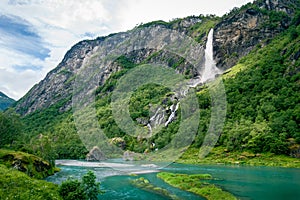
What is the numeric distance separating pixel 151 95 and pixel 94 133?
4529 centimetres

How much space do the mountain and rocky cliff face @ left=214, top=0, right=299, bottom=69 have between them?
0.42m

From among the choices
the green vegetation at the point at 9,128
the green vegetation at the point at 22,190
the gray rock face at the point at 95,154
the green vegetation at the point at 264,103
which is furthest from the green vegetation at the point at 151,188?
the green vegetation at the point at 264,103

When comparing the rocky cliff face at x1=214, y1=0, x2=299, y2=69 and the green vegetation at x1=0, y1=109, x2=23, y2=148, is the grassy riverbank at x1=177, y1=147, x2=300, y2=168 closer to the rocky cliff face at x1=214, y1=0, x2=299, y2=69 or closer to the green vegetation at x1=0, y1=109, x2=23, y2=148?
the green vegetation at x1=0, y1=109, x2=23, y2=148

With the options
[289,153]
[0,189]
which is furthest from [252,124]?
[0,189]

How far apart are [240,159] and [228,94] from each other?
36794mm

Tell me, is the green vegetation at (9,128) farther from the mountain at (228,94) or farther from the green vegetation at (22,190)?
the green vegetation at (22,190)

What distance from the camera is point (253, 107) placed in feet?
279

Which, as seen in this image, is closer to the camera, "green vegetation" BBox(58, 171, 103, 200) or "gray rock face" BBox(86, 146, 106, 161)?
"green vegetation" BBox(58, 171, 103, 200)

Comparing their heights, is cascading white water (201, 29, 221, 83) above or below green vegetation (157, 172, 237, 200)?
above

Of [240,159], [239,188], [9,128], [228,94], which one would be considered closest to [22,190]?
[239,188]

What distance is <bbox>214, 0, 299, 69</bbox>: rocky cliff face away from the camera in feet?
436

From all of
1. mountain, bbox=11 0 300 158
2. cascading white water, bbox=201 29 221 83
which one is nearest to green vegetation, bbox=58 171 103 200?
mountain, bbox=11 0 300 158

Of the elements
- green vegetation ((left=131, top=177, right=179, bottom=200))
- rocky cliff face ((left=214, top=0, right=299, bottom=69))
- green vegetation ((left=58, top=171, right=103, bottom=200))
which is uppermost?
rocky cliff face ((left=214, top=0, right=299, bottom=69))

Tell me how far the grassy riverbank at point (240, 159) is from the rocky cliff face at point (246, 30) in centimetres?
7163
